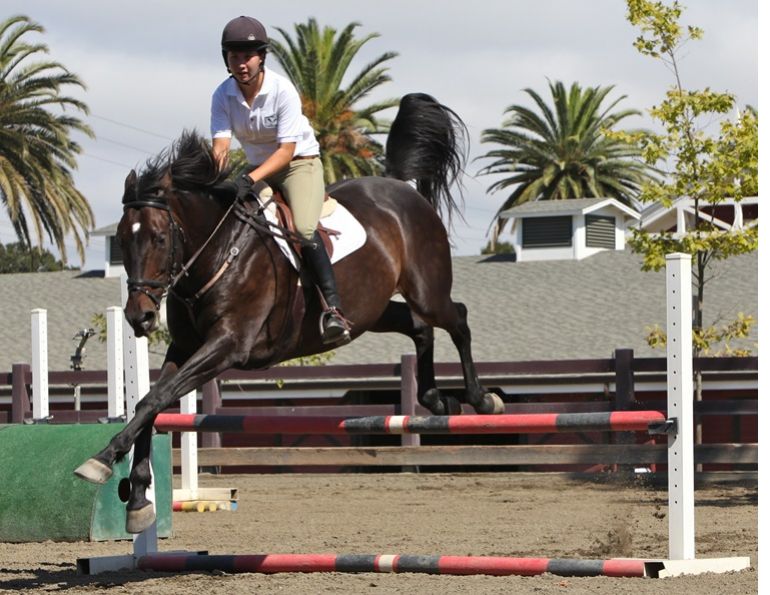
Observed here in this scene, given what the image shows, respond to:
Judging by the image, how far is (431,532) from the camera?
10594mm

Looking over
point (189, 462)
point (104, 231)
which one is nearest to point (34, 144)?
point (104, 231)

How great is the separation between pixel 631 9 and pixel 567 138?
67.1 ft

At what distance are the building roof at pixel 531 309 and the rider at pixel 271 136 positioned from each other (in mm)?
14135

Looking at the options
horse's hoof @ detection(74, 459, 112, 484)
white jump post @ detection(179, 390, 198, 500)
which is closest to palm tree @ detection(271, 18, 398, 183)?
white jump post @ detection(179, 390, 198, 500)

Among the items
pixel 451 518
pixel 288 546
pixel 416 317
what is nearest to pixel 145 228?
pixel 416 317

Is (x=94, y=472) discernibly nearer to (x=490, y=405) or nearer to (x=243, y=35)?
(x=243, y=35)

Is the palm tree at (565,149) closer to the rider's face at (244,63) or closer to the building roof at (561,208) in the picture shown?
the building roof at (561,208)

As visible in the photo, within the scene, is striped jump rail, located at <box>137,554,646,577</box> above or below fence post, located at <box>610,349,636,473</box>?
below

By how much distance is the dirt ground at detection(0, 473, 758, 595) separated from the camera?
22.6 ft

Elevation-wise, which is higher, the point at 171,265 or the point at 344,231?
the point at 344,231

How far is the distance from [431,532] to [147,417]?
4497mm

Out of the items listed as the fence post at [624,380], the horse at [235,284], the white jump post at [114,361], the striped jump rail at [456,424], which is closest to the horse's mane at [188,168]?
the horse at [235,284]

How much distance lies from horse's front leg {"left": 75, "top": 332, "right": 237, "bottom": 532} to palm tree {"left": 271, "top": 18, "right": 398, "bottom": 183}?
24.9m

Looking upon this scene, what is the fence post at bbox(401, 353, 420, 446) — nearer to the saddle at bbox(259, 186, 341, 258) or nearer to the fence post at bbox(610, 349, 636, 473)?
the fence post at bbox(610, 349, 636, 473)
